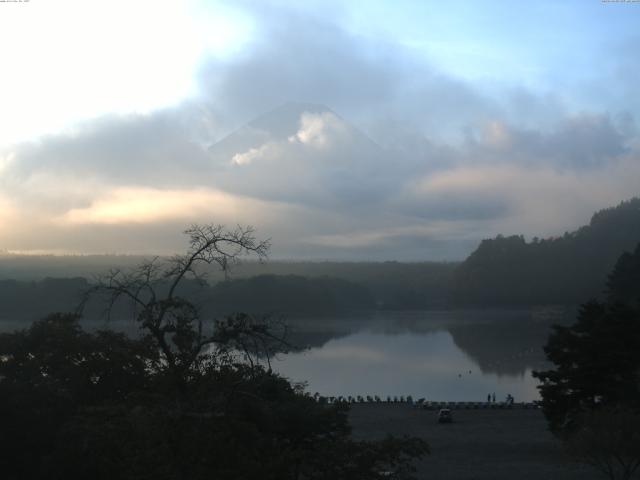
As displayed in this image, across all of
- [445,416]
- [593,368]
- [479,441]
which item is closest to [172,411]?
[593,368]

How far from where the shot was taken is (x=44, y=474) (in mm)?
8555

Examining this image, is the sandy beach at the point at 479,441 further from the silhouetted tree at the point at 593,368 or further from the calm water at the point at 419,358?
the calm water at the point at 419,358

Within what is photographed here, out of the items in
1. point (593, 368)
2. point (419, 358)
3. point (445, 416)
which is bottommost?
point (419, 358)

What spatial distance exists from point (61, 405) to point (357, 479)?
4.36 metres

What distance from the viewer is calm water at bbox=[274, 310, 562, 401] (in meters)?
31.7

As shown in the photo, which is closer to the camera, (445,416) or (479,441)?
(479,441)

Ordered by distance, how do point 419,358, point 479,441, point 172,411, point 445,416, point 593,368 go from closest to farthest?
point 172,411, point 593,368, point 479,441, point 445,416, point 419,358

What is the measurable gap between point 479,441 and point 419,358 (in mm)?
23101

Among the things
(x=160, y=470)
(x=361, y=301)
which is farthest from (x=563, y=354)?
(x=361, y=301)

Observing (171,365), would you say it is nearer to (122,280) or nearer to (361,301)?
(122,280)

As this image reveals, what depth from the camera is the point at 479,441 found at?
19.8 metres

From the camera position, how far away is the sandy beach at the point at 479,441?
51.7 ft

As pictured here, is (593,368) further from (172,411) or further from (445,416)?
(172,411)

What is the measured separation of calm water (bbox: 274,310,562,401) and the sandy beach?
349cm
